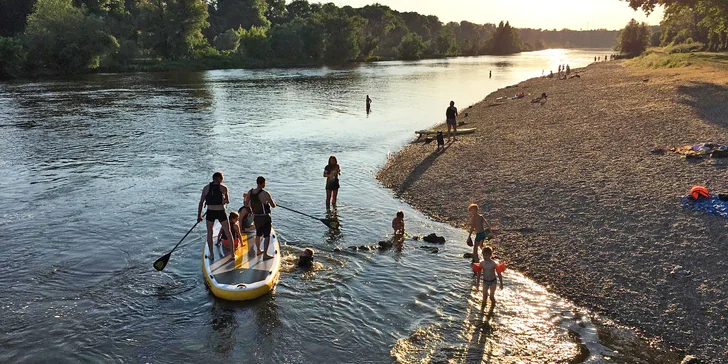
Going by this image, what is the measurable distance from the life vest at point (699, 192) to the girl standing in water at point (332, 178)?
11017mm

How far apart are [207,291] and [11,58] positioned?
264 ft

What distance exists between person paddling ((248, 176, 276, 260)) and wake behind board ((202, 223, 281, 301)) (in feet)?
1.18

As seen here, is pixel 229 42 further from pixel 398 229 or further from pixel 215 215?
pixel 215 215

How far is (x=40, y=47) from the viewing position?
254ft

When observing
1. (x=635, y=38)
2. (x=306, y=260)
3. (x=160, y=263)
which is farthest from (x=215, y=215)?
(x=635, y=38)

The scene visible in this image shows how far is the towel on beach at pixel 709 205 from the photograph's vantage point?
13664 millimetres

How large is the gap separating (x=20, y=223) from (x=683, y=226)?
20.8 m

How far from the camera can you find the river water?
1016cm

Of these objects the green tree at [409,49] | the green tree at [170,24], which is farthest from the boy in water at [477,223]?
the green tree at [409,49]

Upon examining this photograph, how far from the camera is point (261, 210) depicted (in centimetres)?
1310

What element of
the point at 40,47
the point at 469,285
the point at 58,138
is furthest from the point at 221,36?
the point at 469,285

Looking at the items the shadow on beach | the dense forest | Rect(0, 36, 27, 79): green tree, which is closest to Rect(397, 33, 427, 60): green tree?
the dense forest

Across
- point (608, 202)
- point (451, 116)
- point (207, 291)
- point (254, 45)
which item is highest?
point (254, 45)

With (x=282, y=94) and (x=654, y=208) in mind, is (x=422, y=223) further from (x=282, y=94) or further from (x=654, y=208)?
(x=282, y=94)
